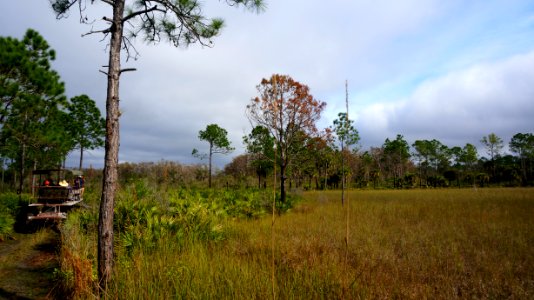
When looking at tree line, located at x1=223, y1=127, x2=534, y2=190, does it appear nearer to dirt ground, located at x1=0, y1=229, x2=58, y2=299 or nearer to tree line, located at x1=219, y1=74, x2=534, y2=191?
tree line, located at x1=219, y1=74, x2=534, y2=191

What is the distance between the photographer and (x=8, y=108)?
1238cm

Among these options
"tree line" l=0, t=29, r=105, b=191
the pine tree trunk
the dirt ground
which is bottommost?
the dirt ground

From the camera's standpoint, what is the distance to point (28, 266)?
674 centimetres

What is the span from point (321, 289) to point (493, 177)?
66.8m

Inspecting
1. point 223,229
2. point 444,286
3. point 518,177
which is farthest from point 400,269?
point 518,177

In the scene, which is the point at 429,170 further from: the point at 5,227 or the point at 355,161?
the point at 5,227

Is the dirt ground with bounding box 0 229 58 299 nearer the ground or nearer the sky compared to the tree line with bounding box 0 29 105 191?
nearer the ground

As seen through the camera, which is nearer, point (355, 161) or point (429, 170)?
point (355, 161)

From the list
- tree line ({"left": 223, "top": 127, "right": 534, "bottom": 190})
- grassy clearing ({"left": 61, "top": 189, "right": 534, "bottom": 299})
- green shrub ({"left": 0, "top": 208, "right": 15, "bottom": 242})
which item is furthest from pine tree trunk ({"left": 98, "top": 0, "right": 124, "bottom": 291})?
tree line ({"left": 223, "top": 127, "right": 534, "bottom": 190})

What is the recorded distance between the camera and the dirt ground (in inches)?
199

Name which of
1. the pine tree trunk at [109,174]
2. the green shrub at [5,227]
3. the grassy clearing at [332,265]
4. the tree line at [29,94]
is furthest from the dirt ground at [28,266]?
the tree line at [29,94]

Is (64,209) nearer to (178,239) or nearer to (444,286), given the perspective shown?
(178,239)

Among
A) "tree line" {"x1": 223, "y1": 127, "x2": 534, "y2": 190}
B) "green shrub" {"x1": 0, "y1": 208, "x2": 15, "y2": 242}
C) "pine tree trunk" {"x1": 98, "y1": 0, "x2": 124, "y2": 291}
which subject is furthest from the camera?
"tree line" {"x1": 223, "y1": 127, "x2": 534, "y2": 190}

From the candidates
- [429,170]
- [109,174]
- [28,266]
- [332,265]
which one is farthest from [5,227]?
[429,170]
